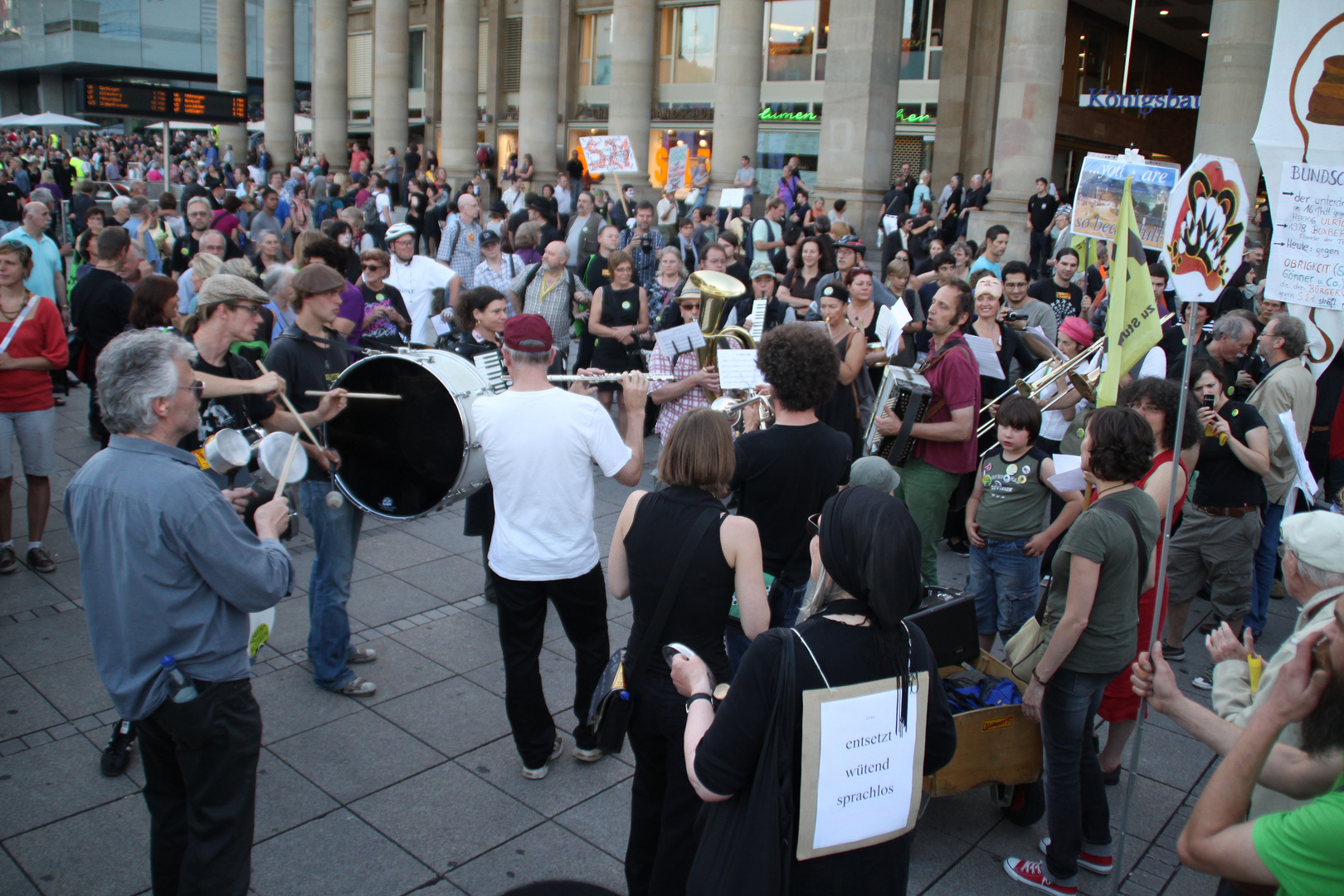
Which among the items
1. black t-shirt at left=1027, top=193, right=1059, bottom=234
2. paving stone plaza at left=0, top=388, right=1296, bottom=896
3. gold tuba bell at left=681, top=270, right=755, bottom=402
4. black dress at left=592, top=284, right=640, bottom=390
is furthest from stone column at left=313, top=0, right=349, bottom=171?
paving stone plaza at left=0, top=388, right=1296, bottom=896

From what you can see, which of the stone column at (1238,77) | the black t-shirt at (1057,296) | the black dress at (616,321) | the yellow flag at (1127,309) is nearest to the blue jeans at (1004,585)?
the yellow flag at (1127,309)

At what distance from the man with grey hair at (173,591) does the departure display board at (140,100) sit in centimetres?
2269

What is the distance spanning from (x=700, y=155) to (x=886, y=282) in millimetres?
23972

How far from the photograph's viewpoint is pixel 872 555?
2217mm

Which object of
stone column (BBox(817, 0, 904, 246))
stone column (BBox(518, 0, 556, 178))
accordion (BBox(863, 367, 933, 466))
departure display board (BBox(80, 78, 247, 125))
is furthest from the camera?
stone column (BBox(518, 0, 556, 178))

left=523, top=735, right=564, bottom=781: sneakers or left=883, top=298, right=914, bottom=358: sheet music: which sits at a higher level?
left=883, top=298, right=914, bottom=358: sheet music

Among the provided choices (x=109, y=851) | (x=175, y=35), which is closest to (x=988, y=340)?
(x=109, y=851)

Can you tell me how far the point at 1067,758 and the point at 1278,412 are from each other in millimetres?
3764

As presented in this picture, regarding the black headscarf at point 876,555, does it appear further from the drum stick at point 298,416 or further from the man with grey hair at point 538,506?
the drum stick at point 298,416

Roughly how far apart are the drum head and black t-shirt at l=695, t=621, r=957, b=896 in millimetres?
2784

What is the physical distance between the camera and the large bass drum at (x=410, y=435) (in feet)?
15.5

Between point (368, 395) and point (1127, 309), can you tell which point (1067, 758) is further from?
point (368, 395)

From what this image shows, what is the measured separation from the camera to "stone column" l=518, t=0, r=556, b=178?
25.8m

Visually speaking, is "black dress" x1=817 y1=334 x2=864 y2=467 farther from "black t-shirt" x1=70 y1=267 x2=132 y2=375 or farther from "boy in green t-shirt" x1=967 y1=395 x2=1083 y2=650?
"black t-shirt" x1=70 y1=267 x2=132 y2=375
